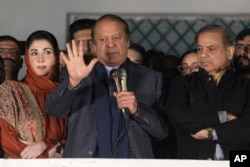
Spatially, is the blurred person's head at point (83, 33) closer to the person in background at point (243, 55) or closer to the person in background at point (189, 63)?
the person in background at point (189, 63)

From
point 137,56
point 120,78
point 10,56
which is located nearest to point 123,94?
point 120,78

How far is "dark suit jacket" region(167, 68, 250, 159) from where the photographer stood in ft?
11.2

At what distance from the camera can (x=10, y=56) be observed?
158 inches

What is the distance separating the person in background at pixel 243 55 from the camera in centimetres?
396

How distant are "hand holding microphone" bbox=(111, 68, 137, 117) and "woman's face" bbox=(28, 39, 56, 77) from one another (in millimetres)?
541

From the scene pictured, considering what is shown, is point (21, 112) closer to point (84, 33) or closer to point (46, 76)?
point (46, 76)

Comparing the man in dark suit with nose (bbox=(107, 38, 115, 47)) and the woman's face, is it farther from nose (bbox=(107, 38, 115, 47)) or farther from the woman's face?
the woman's face

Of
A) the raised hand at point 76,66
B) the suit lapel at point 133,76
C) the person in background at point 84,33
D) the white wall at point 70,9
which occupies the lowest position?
the suit lapel at point 133,76

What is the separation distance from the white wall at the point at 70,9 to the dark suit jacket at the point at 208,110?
5.64 feet

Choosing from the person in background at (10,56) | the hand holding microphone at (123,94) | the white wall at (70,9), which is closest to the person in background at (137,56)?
the person in background at (10,56)

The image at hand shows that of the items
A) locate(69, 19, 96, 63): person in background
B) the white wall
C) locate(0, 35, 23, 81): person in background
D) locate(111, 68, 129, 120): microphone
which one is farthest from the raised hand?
the white wall

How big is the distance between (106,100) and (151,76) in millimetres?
262

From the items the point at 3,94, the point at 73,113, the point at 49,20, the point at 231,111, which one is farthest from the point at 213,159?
the point at 49,20

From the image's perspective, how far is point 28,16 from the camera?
523 centimetres
